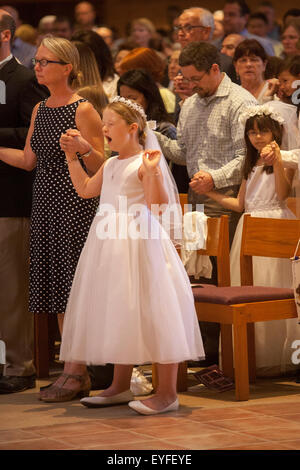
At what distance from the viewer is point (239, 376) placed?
445cm

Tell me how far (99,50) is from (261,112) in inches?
62.9

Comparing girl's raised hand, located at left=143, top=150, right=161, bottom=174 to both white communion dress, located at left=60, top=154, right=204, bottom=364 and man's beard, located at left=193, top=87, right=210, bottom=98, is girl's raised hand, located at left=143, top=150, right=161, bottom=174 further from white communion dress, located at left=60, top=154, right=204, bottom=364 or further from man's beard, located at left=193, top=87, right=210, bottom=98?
man's beard, located at left=193, top=87, right=210, bottom=98

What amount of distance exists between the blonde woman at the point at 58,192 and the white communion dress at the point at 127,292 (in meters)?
0.28

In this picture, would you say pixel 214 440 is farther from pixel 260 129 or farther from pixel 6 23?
pixel 6 23

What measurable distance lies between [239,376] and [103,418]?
29.8 inches

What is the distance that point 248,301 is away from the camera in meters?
4.56

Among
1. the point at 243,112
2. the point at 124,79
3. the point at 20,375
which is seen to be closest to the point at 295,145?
the point at 243,112

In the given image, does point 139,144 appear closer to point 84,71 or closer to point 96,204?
point 96,204

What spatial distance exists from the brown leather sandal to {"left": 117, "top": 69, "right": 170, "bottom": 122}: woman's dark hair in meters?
1.86

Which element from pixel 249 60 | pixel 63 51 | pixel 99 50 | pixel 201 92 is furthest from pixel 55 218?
pixel 249 60

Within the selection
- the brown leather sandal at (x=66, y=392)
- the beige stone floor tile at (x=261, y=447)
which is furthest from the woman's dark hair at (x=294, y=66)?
the beige stone floor tile at (x=261, y=447)

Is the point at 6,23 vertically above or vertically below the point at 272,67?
below

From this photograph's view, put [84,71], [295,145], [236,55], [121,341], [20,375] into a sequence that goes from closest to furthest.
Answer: [121,341], [20,375], [295,145], [84,71], [236,55]

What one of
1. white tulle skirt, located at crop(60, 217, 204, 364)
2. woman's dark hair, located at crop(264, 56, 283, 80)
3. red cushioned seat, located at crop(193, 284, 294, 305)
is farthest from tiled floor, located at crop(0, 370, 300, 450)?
woman's dark hair, located at crop(264, 56, 283, 80)
